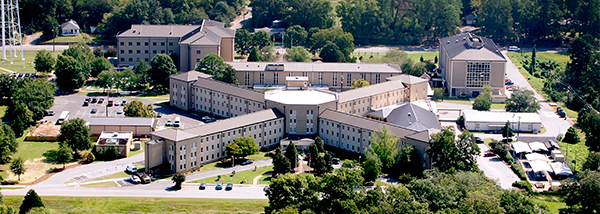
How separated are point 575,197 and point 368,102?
5471 centimetres

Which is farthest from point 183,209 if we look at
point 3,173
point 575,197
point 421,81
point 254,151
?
point 421,81

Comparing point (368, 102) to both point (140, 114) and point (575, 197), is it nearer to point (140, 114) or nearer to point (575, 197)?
point (140, 114)

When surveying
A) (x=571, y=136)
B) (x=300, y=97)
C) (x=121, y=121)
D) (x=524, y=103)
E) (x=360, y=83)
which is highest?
(x=360, y=83)

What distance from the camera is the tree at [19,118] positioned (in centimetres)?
13662

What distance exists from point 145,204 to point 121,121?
1368 inches

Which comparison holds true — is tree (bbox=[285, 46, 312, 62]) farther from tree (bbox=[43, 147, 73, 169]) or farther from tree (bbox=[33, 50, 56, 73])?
tree (bbox=[43, 147, 73, 169])

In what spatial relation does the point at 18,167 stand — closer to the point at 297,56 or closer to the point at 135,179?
the point at 135,179

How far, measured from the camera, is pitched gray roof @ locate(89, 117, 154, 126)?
138 meters

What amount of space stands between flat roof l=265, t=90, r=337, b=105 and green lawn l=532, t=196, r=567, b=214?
4275 cm

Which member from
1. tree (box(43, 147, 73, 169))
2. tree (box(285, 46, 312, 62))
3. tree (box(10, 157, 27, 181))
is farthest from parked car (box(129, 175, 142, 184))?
tree (box(285, 46, 312, 62))

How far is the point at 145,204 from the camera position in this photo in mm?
107250

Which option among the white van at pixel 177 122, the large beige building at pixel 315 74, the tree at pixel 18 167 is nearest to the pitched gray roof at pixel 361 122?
the white van at pixel 177 122

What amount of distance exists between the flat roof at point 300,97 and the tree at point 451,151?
28532 millimetres

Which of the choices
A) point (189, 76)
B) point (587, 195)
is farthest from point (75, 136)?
point (587, 195)
